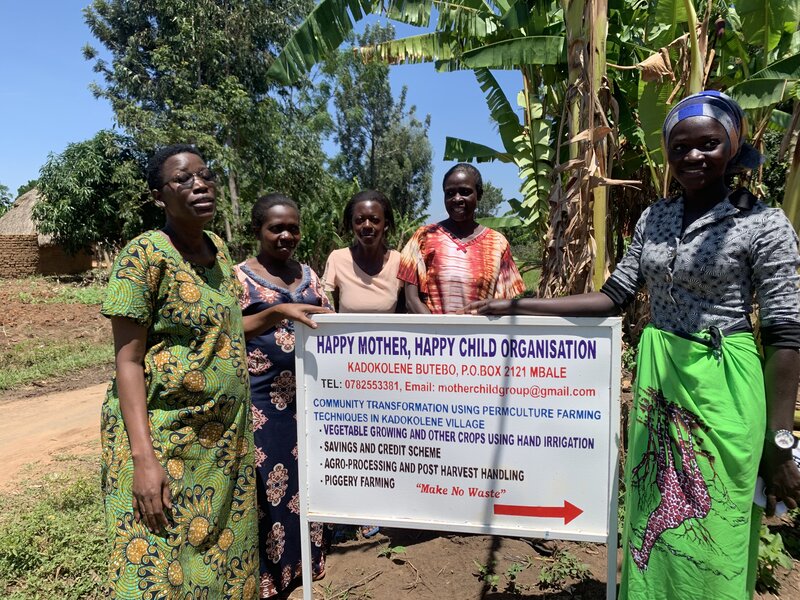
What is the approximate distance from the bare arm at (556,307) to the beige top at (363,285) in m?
0.83

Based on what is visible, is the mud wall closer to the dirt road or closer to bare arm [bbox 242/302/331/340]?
the dirt road

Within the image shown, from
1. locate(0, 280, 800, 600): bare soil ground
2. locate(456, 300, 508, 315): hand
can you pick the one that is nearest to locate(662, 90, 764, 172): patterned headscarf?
locate(456, 300, 508, 315): hand

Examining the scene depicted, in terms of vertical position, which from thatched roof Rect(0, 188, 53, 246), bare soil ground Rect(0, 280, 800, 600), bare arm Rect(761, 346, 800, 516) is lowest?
bare soil ground Rect(0, 280, 800, 600)

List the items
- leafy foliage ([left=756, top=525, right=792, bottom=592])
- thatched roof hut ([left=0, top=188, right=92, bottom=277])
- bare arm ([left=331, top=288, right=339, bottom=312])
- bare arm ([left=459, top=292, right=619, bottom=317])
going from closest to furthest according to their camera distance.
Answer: bare arm ([left=459, top=292, right=619, bottom=317]) < leafy foliage ([left=756, top=525, right=792, bottom=592]) < bare arm ([left=331, top=288, right=339, bottom=312]) < thatched roof hut ([left=0, top=188, right=92, bottom=277])

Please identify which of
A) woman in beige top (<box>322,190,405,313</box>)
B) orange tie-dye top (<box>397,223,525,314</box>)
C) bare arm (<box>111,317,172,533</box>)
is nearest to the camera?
bare arm (<box>111,317,172,533</box>)

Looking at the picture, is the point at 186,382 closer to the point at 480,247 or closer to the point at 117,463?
the point at 117,463

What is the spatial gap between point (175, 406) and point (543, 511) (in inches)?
54.2

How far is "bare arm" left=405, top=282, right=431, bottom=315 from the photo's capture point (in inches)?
110

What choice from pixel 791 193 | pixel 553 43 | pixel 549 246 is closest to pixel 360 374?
pixel 549 246

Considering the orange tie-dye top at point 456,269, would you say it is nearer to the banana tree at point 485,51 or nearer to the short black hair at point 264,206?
the short black hair at point 264,206

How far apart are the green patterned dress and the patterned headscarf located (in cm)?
153

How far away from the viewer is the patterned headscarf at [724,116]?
5.07 ft

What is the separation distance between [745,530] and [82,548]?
3.10 m

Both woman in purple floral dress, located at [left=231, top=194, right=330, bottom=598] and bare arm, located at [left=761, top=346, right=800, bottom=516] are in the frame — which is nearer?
bare arm, located at [left=761, top=346, right=800, bottom=516]
